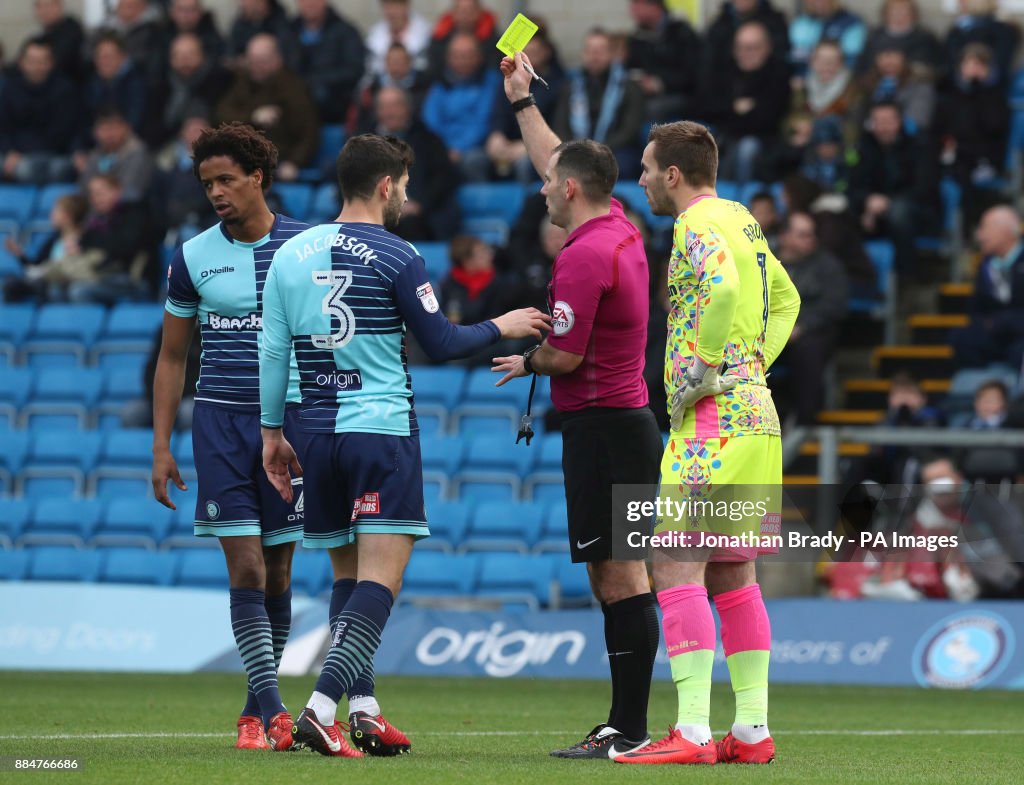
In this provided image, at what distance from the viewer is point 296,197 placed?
17781 millimetres

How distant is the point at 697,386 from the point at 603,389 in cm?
47

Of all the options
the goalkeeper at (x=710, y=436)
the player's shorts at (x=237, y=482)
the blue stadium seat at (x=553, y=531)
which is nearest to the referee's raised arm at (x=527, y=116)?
the goalkeeper at (x=710, y=436)

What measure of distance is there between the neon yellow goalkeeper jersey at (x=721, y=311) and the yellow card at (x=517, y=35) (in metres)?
1.35

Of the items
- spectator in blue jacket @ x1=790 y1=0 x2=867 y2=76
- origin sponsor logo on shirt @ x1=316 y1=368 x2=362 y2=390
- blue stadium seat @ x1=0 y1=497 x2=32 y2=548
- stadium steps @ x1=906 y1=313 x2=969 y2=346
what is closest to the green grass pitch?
origin sponsor logo on shirt @ x1=316 y1=368 x2=362 y2=390

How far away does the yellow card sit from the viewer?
7741 millimetres

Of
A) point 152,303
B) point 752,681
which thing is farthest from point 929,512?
point 152,303

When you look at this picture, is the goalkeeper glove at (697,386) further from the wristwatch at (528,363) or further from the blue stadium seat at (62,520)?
the blue stadium seat at (62,520)

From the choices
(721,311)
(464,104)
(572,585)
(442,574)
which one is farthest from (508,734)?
(464,104)

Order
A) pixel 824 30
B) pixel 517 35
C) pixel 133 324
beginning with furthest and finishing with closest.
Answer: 1. pixel 824 30
2. pixel 133 324
3. pixel 517 35

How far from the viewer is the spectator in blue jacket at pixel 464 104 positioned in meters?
17.9

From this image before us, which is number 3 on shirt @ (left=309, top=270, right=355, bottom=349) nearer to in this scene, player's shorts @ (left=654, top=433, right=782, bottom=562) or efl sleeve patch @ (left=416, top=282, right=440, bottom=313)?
efl sleeve patch @ (left=416, top=282, right=440, bottom=313)

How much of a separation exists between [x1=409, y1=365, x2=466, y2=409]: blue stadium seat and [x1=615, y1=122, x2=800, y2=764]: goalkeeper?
8.89 m

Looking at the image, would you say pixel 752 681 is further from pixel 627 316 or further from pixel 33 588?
pixel 33 588

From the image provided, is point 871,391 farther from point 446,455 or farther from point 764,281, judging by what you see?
point 764,281
